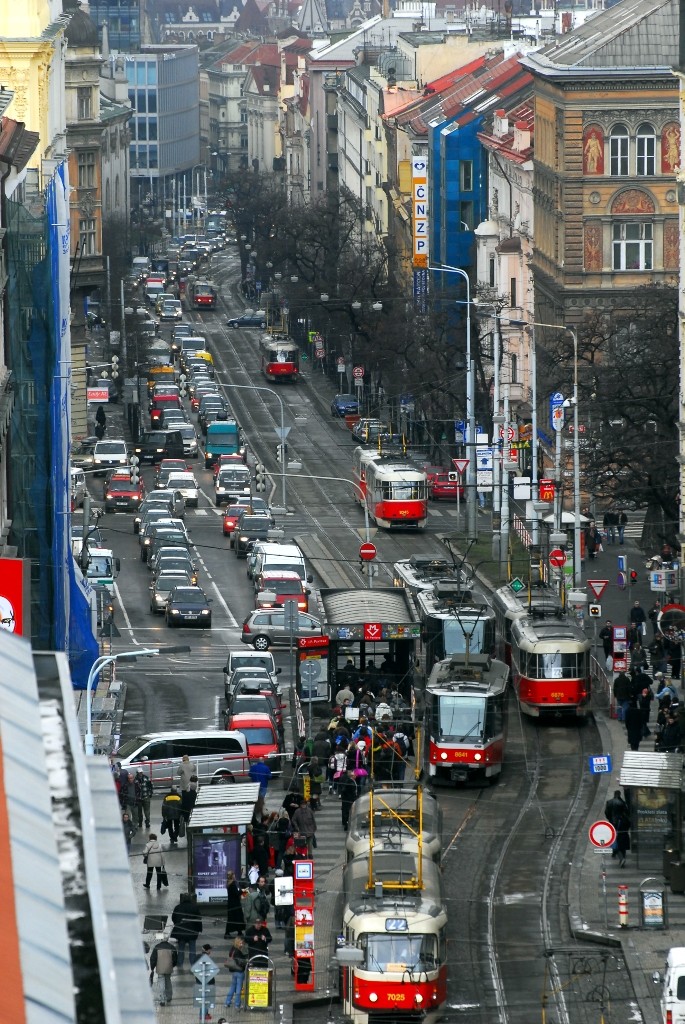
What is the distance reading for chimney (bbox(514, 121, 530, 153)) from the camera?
11119 centimetres

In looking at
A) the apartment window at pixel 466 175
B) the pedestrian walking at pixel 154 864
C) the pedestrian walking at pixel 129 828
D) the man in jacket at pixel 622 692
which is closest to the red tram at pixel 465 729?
the man in jacket at pixel 622 692

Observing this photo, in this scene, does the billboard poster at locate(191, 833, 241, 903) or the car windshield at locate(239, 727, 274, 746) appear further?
the car windshield at locate(239, 727, 274, 746)

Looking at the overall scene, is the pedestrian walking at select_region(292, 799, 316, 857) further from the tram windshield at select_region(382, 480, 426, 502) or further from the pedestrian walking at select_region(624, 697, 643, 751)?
the tram windshield at select_region(382, 480, 426, 502)

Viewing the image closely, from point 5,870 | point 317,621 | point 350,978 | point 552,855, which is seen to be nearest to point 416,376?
point 317,621

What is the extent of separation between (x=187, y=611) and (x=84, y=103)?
55.5 meters

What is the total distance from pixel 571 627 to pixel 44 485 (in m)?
12.1

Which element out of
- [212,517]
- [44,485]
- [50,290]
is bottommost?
[212,517]

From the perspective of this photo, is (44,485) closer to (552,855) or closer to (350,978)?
(552,855)

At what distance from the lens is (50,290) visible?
60219 millimetres

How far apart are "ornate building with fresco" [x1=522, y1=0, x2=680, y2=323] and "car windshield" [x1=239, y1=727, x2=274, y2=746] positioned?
4886cm

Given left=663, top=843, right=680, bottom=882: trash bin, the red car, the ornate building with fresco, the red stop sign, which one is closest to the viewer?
left=663, top=843, right=680, bottom=882: trash bin

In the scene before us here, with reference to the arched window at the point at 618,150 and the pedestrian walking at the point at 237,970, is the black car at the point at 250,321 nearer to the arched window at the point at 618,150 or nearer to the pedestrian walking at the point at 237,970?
the arched window at the point at 618,150

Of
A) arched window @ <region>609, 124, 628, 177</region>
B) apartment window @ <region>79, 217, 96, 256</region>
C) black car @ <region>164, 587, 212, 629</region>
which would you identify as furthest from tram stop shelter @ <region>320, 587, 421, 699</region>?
apartment window @ <region>79, 217, 96, 256</region>

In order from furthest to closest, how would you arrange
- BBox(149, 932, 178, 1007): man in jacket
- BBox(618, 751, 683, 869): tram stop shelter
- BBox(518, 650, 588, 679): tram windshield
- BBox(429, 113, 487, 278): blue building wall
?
BBox(429, 113, 487, 278): blue building wall < BBox(518, 650, 588, 679): tram windshield < BBox(618, 751, 683, 869): tram stop shelter < BBox(149, 932, 178, 1007): man in jacket
